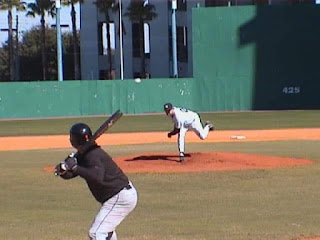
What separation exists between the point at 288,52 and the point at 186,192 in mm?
40658

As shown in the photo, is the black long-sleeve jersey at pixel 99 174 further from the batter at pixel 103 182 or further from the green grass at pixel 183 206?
the green grass at pixel 183 206

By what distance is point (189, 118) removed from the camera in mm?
21969

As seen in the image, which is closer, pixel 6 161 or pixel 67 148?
pixel 6 161

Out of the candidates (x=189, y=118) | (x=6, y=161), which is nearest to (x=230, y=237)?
(x=189, y=118)

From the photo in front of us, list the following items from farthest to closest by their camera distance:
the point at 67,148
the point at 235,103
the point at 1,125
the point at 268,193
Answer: the point at 235,103, the point at 1,125, the point at 67,148, the point at 268,193

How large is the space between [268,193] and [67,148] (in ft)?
48.9

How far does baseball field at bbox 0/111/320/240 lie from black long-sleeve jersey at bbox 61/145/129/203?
10.8 ft

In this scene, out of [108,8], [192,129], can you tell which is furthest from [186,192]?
[108,8]

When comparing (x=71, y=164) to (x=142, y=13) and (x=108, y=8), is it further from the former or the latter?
(x=108, y=8)

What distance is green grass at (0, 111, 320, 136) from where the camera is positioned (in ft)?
136

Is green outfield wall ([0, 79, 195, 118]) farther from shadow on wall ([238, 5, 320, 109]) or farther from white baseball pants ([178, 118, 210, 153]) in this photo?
white baseball pants ([178, 118, 210, 153])

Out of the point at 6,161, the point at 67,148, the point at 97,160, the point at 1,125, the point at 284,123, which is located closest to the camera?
the point at 97,160

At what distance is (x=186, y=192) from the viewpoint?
17.0m

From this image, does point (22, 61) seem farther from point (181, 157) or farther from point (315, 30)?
point (181, 157)
